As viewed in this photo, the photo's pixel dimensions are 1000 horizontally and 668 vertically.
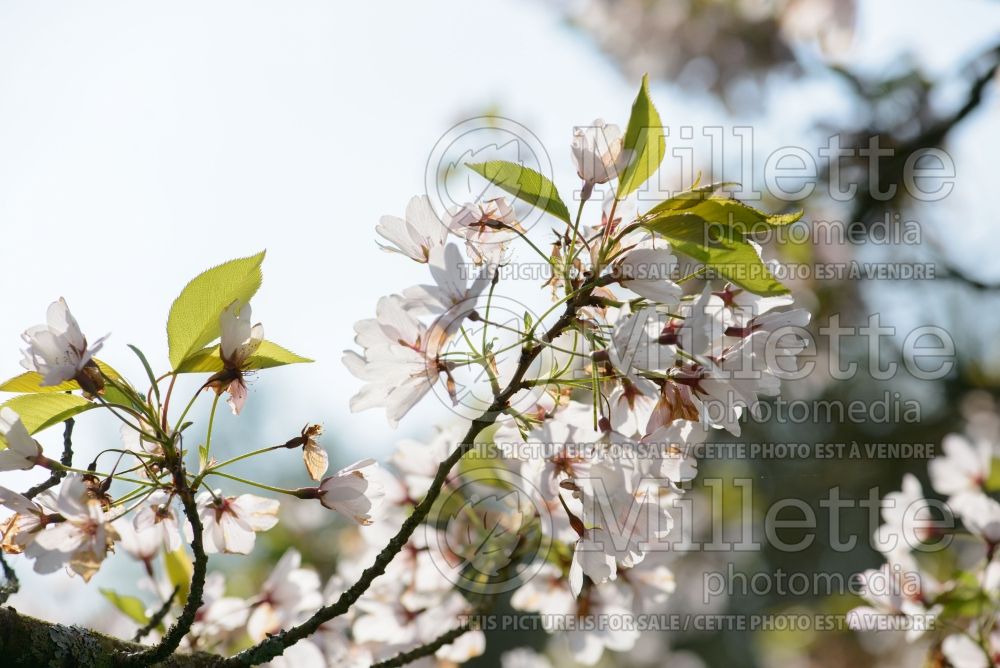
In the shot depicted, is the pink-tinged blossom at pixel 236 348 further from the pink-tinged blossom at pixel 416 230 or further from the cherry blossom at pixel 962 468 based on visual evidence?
the cherry blossom at pixel 962 468

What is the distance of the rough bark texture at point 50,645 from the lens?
0.79 meters

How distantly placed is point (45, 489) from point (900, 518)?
1403 millimetres

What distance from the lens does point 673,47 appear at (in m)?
3.70

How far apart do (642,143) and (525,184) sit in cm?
13

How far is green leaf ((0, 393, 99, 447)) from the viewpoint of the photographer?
2.82 feet

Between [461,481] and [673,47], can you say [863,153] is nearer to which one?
[673,47]

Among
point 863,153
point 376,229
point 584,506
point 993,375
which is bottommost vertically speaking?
point 584,506

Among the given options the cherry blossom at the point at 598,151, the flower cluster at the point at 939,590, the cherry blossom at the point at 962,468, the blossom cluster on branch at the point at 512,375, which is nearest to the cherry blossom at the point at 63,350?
the blossom cluster on branch at the point at 512,375

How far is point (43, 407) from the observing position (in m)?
0.87

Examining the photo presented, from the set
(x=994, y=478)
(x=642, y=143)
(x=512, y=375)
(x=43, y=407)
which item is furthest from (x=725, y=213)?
(x=994, y=478)

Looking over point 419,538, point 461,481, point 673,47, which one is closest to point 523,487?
point 461,481

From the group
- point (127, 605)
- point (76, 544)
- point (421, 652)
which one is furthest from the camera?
point (127, 605)

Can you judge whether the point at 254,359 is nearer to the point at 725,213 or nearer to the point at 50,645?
the point at 50,645

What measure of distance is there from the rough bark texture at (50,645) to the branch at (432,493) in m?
0.13
